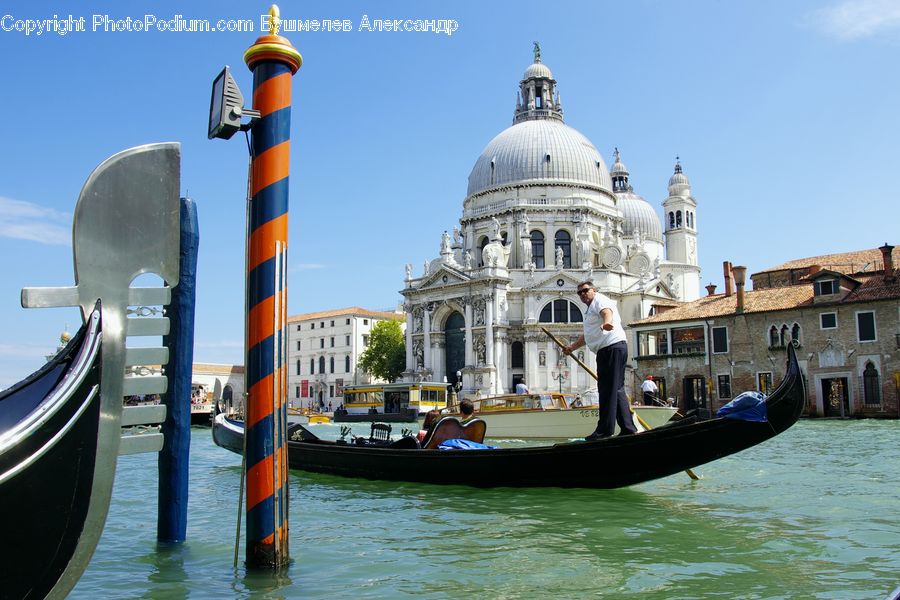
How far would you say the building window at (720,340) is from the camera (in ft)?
92.4

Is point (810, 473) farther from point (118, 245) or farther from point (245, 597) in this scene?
point (118, 245)

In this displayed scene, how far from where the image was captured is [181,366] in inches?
192

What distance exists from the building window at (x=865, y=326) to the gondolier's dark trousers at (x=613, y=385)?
67.5ft

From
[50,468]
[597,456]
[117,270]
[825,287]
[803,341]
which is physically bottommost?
[597,456]

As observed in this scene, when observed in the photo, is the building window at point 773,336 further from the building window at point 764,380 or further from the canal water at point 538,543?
the canal water at point 538,543

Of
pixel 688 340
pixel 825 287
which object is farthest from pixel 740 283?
pixel 825 287

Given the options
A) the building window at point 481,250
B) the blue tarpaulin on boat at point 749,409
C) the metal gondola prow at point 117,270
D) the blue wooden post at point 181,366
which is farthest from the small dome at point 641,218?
the metal gondola prow at point 117,270

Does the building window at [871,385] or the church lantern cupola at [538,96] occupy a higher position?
→ the church lantern cupola at [538,96]

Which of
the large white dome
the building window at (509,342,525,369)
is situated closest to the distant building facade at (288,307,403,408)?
the large white dome

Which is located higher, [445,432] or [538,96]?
[538,96]

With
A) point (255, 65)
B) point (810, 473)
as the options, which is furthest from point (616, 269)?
point (255, 65)

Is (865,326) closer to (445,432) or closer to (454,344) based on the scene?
(445,432)

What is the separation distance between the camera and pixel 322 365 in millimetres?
55344

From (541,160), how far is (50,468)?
43669 mm
